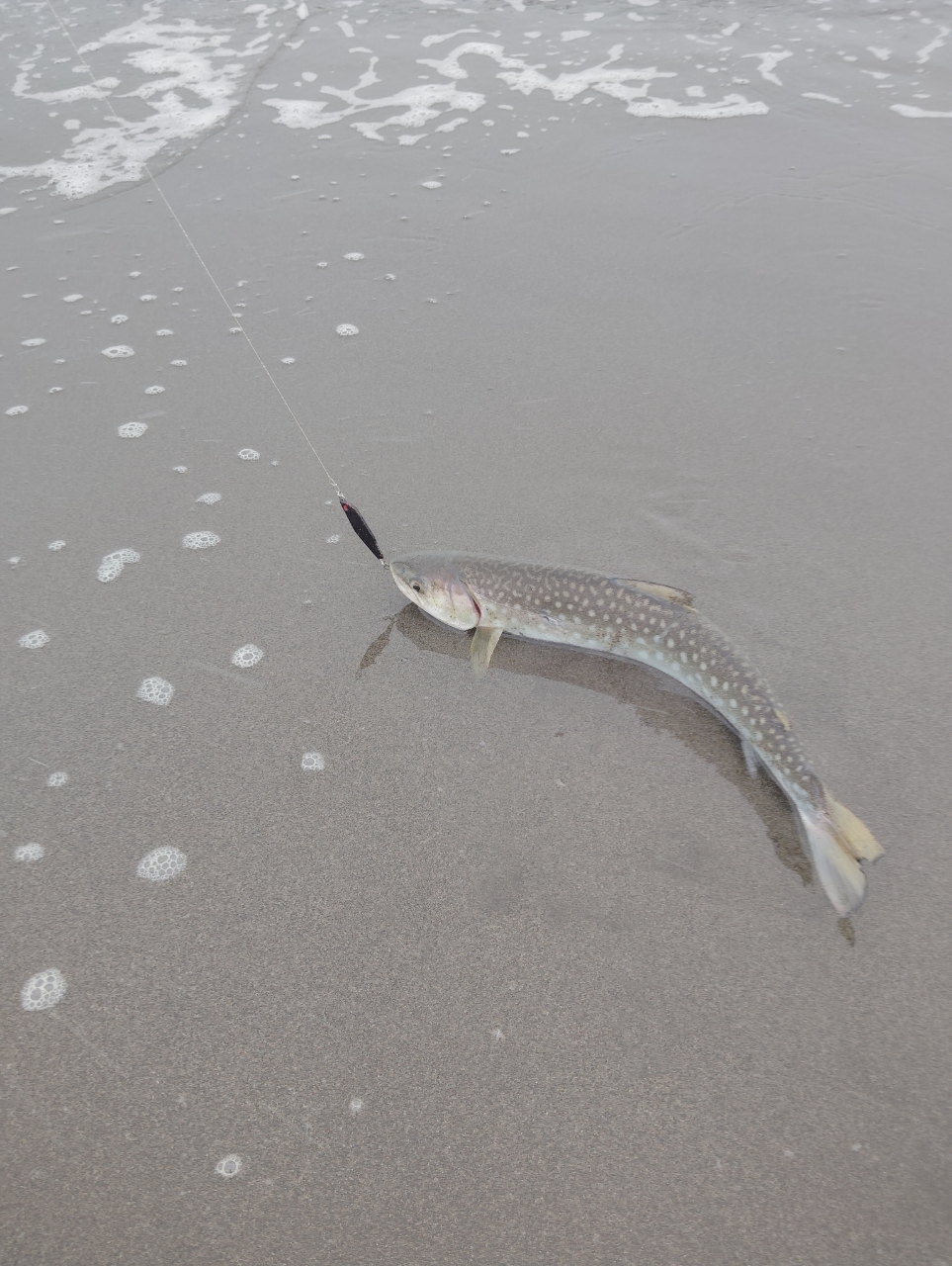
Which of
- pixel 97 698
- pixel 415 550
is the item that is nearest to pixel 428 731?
pixel 415 550

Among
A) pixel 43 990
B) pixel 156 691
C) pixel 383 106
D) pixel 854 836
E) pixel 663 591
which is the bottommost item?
pixel 43 990

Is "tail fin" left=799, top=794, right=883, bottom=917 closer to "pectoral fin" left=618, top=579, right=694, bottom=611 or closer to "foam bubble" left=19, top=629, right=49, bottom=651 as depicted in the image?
"pectoral fin" left=618, top=579, right=694, bottom=611

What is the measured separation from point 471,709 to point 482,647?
1.15 ft

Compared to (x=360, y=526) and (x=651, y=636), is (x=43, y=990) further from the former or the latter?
(x=651, y=636)

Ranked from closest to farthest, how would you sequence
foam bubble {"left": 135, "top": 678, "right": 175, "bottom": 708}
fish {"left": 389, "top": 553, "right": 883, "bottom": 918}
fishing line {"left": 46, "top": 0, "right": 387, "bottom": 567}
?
1. fish {"left": 389, "top": 553, "right": 883, "bottom": 918}
2. foam bubble {"left": 135, "top": 678, "right": 175, "bottom": 708}
3. fishing line {"left": 46, "top": 0, "right": 387, "bottom": 567}

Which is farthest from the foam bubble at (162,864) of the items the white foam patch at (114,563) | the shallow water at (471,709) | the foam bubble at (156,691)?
the white foam patch at (114,563)

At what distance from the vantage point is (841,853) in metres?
3.13

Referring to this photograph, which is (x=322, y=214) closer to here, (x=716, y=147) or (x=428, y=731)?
(x=716, y=147)

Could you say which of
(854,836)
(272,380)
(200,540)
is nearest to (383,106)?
(272,380)

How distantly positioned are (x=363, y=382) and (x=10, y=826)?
3683 millimetres

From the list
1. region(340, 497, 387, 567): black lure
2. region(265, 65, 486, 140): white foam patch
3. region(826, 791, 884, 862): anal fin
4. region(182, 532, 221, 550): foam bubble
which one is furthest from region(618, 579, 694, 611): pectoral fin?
region(265, 65, 486, 140): white foam patch

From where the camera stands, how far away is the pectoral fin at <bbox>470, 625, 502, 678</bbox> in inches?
163

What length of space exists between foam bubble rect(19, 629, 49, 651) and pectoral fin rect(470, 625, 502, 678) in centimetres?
224

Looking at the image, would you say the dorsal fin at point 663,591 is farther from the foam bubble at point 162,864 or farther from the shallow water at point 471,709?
the foam bubble at point 162,864
